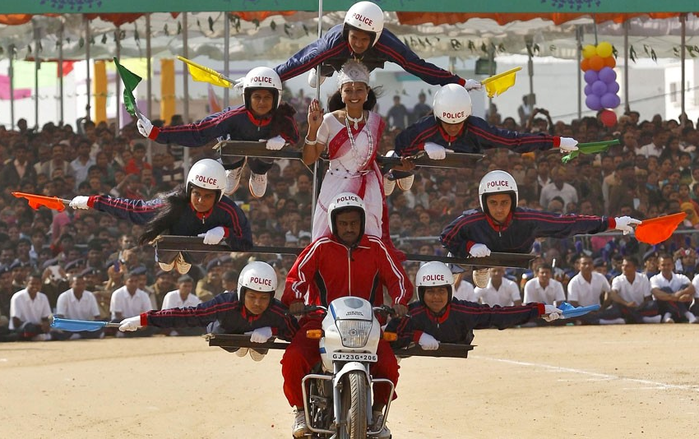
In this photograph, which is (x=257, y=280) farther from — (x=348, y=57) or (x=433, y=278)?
(x=348, y=57)

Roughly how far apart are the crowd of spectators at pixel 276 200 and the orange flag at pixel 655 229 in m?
8.49

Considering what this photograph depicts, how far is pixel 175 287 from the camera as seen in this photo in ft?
66.6

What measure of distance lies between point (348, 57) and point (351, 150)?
734 millimetres

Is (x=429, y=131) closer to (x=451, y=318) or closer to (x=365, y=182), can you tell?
(x=365, y=182)

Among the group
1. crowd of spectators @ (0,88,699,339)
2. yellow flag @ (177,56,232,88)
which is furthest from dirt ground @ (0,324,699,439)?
yellow flag @ (177,56,232,88)

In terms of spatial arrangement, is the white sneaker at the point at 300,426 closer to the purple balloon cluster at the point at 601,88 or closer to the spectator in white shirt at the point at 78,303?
the spectator in white shirt at the point at 78,303

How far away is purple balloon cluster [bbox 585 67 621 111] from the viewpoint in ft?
82.0

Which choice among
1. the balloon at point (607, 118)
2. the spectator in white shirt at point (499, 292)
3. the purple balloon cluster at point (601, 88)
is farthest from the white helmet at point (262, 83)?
the balloon at point (607, 118)

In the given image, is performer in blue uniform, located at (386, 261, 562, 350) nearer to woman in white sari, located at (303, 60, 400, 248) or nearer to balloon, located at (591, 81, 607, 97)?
woman in white sari, located at (303, 60, 400, 248)

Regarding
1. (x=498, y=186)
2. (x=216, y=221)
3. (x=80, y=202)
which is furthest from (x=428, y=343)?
(x=80, y=202)

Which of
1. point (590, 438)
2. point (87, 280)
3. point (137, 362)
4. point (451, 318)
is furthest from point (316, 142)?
point (87, 280)

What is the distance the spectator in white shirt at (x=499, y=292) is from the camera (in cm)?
2003

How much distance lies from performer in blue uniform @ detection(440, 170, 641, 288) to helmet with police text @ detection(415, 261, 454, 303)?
2.32 ft

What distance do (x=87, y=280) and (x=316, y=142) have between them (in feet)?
33.0
